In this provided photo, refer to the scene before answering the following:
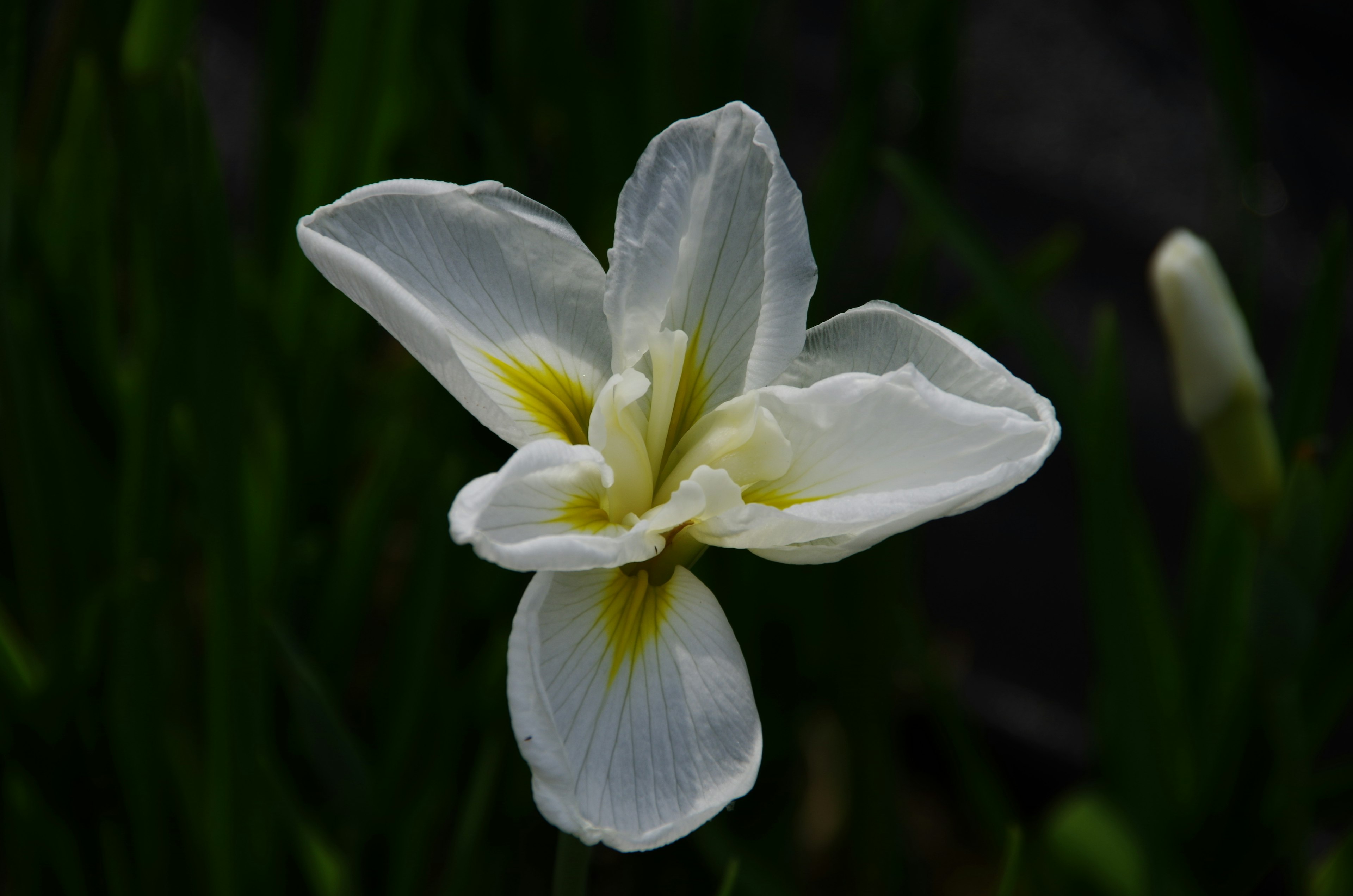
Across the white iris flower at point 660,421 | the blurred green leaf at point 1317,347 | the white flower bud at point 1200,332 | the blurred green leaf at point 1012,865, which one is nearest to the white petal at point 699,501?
the white iris flower at point 660,421

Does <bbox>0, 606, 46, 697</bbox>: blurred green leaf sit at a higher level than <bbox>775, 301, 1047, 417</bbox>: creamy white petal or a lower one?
lower

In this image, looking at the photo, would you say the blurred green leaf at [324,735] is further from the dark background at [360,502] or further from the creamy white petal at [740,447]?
the creamy white petal at [740,447]

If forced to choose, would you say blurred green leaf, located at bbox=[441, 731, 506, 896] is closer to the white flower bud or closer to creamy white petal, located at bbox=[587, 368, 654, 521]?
creamy white petal, located at bbox=[587, 368, 654, 521]

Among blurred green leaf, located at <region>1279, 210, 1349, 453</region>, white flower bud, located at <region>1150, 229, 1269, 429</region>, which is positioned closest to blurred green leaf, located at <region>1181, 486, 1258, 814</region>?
blurred green leaf, located at <region>1279, 210, 1349, 453</region>

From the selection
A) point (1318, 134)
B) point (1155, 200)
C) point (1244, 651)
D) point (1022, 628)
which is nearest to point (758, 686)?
point (1244, 651)

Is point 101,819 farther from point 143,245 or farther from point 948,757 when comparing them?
point 948,757
